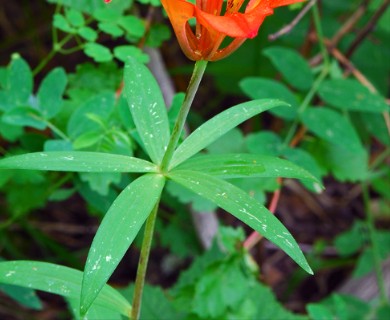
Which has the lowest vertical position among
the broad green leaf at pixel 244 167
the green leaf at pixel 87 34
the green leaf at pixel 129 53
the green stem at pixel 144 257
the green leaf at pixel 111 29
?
the green stem at pixel 144 257

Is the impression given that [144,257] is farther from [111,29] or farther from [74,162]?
[111,29]

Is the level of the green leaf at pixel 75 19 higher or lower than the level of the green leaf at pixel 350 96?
lower

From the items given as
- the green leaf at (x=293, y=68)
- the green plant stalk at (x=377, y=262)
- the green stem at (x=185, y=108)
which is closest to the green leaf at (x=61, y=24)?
the green leaf at (x=293, y=68)

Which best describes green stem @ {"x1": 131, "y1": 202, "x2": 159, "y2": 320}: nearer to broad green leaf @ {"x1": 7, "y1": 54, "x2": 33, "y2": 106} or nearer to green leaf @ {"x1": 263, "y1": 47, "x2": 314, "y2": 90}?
broad green leaf @ {"x1": 7, "y1": 54, "x2": 33, "y2": 106}

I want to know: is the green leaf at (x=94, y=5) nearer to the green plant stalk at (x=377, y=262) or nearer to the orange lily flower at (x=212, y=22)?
the orange lily flower at (x=212, y=22)

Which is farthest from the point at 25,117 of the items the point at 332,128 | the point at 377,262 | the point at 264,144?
the point at 377,262

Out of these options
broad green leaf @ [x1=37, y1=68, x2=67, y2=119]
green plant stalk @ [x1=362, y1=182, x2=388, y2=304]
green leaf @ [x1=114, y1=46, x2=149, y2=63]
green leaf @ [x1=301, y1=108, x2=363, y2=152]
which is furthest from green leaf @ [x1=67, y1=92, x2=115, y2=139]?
green plant stalk @ [x1=362, y1=182, x2=388, y2=304]
